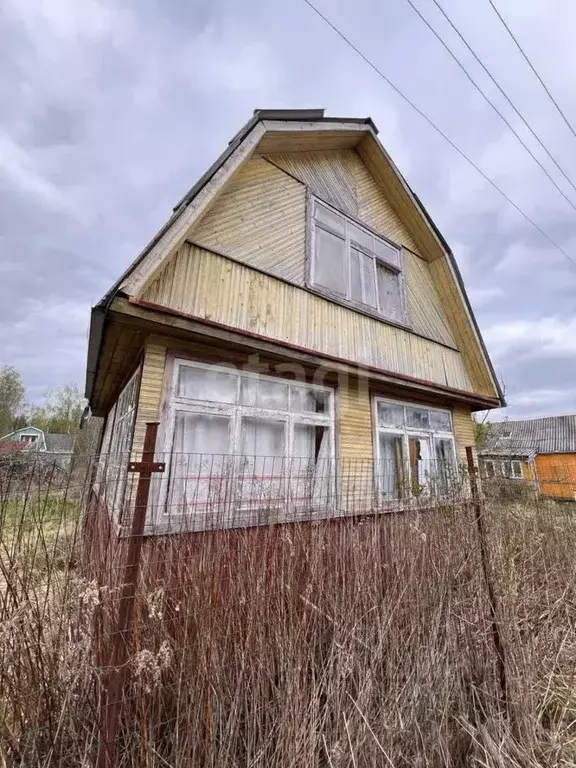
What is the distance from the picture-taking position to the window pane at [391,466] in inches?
255

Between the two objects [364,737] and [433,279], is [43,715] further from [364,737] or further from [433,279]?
[433,279]

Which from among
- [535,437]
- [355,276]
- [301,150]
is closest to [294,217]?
[301,150]

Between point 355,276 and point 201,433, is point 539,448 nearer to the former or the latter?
point 355,276

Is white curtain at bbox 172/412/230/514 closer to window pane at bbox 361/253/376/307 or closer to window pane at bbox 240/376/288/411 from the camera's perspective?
window pane at bbox 240/376/288/411

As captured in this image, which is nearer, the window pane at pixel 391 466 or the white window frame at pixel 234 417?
the white window frame at pixel 234 417

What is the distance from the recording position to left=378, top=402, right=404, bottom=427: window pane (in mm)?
6598

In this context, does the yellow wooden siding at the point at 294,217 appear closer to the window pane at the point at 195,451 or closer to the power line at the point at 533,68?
the window pane at the point at 195,451

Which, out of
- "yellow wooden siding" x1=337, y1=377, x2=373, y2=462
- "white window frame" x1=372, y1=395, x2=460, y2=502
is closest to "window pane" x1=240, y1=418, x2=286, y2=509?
"yellow wooden siding" x1=337, y1=377, x2=373, y2=462

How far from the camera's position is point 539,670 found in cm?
307

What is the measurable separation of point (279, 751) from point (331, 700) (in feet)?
1.30

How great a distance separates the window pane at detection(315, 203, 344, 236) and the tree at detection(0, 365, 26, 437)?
34.5 meters

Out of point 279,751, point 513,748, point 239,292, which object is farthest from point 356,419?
point 279,751

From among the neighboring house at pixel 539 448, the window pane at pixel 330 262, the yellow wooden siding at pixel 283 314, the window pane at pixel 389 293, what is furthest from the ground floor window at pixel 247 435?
the neighboring house at pixel 539 448

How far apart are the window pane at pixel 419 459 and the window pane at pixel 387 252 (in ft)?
12.5
